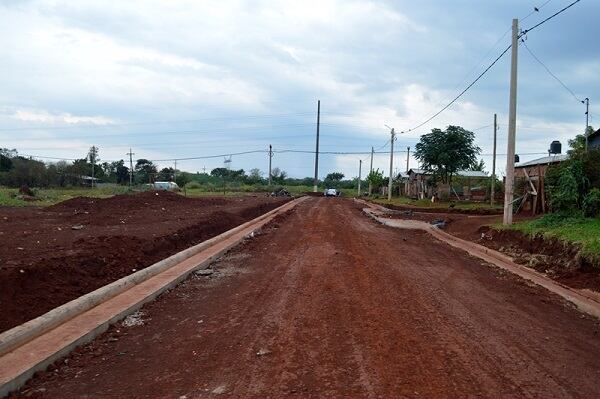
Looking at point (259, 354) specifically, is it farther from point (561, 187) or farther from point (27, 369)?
point (561, 187)

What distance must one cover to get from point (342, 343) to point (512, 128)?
15.3 metres

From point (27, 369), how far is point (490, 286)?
8.17 meters

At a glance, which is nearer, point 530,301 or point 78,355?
point 78,355

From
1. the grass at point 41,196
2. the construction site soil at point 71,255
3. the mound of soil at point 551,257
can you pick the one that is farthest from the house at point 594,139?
the grass at point 41,196

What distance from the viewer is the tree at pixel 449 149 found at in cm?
4722

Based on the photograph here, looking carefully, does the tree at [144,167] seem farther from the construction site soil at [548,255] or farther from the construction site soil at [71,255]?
the construction site soil at [548,255]

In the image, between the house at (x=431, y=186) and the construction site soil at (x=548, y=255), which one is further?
the house at (x=431, y=186)

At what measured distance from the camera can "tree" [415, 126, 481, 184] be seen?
47.2 meters

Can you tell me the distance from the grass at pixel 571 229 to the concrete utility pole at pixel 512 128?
1.23m

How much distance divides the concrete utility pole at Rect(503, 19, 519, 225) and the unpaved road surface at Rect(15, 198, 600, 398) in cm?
870

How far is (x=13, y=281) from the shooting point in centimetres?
768

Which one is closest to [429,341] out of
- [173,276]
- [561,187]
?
[173,276]

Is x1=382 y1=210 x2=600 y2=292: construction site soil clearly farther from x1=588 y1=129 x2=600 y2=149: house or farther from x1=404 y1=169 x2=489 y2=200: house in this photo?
x1=404 y1=169 x2=489 y2=200: house

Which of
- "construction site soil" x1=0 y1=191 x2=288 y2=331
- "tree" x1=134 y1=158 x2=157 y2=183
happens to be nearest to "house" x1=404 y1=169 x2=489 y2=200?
"construction site soil" x1=0 y1=191 x2=288 y2=331
